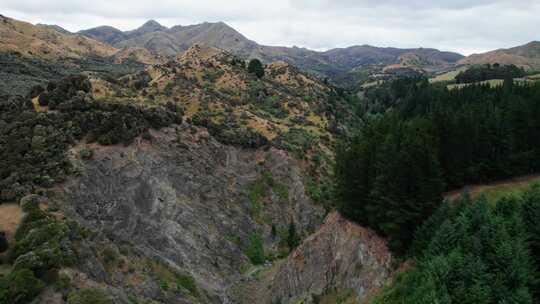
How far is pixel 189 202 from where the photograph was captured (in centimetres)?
5166

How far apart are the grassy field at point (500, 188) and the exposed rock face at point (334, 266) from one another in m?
8.53

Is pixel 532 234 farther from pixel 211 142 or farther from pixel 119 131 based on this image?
pixel 211 142

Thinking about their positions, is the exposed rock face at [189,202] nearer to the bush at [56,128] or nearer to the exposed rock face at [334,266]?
the bush at [56,128]

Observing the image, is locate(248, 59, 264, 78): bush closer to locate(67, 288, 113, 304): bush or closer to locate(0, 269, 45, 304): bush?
locate(67, 288, 113, 304): bush

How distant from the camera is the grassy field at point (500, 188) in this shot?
3012cm

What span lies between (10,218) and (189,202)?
73.5 ft

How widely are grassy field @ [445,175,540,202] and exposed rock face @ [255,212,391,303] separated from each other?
853 cm

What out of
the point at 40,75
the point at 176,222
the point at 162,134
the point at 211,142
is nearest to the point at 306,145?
the point at 211,142

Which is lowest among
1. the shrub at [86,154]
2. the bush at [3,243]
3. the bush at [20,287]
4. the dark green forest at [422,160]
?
the bush at [20,287]

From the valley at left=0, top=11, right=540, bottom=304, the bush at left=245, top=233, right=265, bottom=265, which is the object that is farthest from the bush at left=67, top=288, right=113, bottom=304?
the bush at left=245, top=233, right=265, bottom=265

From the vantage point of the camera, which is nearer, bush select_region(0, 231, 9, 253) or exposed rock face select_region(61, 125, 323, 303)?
bush select_region(0, 231, 9, 253)

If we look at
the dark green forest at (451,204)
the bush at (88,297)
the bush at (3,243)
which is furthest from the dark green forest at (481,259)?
the bush at (3,243)

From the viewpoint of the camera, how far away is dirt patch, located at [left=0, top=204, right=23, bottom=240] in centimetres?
3031

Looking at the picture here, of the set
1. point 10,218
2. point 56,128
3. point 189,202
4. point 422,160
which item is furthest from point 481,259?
point 56,128
